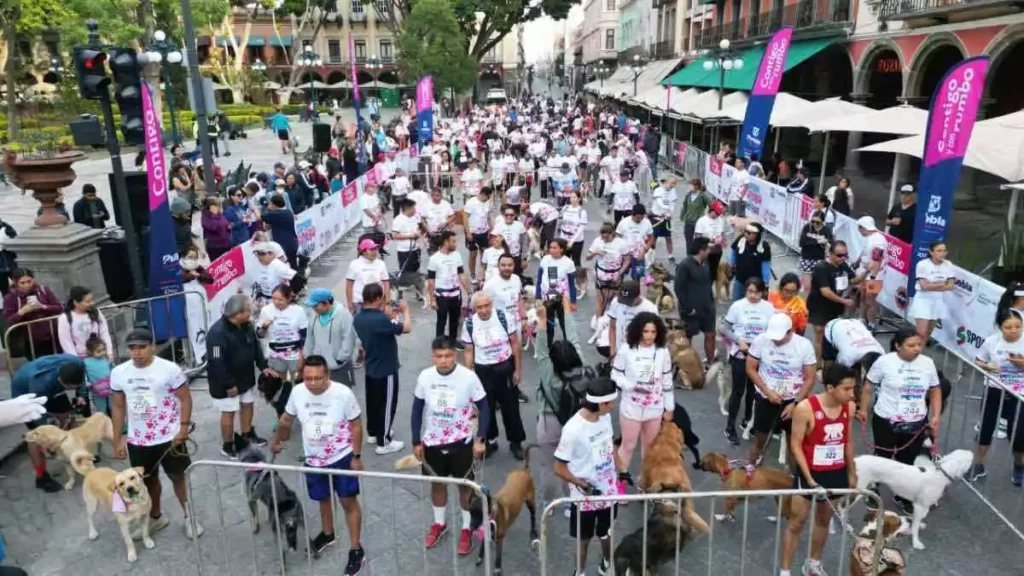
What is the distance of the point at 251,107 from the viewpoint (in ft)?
164

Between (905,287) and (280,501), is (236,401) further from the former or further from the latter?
(905,287)

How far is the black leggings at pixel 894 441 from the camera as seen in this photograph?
5.50 m

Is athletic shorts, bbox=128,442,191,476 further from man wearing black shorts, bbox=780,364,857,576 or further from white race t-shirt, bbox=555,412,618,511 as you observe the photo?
man wearing black shorts, bbox=780,364,857,576

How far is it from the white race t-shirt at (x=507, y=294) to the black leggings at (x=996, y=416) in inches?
157

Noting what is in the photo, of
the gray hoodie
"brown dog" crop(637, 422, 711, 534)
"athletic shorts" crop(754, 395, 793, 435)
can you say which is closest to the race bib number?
"brown dog" crop(637, 422, 711, 534)

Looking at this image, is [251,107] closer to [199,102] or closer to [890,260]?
[199,102]

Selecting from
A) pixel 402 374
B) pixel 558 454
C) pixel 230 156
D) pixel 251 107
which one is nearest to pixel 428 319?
pixel 402 374

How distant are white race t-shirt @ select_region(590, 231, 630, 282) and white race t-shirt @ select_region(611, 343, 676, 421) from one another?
3.53 metres

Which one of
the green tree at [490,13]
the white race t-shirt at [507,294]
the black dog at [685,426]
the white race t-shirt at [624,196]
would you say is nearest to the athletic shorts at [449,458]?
the black dog at [685,426]

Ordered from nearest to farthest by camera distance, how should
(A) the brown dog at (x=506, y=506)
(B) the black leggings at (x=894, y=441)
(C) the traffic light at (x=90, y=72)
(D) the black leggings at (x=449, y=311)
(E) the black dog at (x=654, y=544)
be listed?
(E) the black dog at (x=654, y=544) < (A) the brown dog at (x=506, y=506) < (B) the black leggings at (x=894, y=441) < (C) the traffic light at (x=90, y=72) < (D) the black leggings at (x=449, y=311)

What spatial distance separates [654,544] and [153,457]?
362 cm

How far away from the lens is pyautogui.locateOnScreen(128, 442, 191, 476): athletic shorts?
5.40 metres

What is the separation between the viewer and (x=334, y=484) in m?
5.11

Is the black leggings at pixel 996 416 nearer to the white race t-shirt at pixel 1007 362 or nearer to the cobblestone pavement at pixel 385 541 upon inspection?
the white race t-shirt at pixel 1007 362
